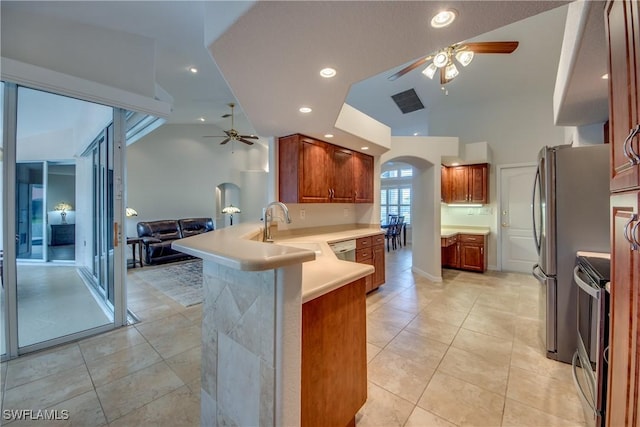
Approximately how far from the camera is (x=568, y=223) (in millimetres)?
2160

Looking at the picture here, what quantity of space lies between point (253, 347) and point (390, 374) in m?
1.47

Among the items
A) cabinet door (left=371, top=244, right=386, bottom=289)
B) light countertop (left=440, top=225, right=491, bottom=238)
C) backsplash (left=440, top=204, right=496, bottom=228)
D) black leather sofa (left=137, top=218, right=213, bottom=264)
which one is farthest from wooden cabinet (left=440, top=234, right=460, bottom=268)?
black leather sofa (left=137, top=218, right=213, bottom=264)

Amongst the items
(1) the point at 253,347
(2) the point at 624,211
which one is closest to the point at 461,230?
(2) the point at 624,211

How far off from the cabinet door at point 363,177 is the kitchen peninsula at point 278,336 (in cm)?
275

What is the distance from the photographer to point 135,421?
1.57m

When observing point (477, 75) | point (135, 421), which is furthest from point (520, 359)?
point (477, 75)

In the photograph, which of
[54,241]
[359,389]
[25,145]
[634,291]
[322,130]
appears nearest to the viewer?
[634,291]

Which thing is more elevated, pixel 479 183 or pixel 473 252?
pixel 479 183

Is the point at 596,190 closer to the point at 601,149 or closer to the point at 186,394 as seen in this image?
the point at 601,149

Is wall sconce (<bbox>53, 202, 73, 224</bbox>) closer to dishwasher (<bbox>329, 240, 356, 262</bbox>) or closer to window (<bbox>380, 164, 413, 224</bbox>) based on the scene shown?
dishwasher (<bbox>329, 240, 356, 262</bbox>)

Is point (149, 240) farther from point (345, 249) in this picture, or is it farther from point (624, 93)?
point (624, 93)

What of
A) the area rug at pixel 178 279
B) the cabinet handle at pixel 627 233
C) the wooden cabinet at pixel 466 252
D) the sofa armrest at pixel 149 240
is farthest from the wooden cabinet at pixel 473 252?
the sofa armrest at pixel 149 240

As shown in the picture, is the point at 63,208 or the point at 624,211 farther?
the point at 63,208

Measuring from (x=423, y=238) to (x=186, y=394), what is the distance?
4.20 m
